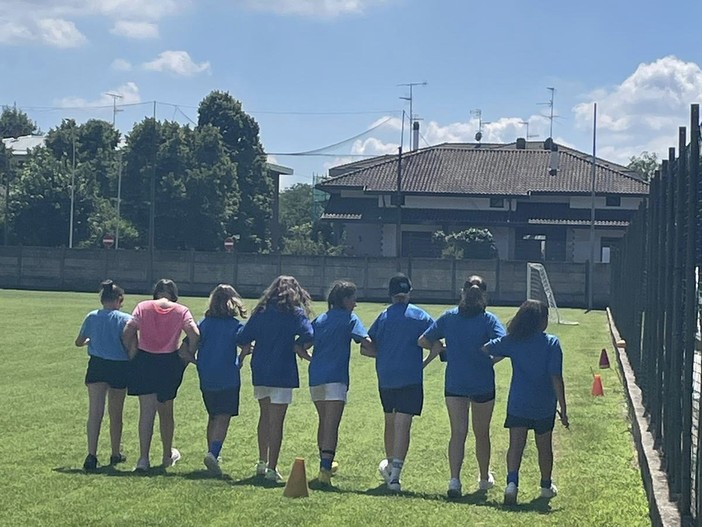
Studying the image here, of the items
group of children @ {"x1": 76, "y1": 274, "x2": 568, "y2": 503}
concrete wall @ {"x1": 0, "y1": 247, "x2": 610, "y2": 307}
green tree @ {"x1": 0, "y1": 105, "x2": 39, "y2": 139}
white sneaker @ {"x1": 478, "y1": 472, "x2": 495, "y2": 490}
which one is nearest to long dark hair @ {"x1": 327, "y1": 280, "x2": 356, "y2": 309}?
group of children @ {"x1": 76, "y1": 274, "x2": 568, "y2": 503}

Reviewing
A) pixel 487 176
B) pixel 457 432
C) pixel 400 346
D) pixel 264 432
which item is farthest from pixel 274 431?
pixel 487 176

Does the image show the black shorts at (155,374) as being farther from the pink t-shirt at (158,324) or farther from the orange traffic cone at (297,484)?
the orange traffic cone at (297,484)

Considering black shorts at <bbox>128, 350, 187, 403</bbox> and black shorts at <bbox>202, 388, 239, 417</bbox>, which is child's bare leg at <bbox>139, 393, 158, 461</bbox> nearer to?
black shorts at <bbox>128, 350, 187, 403</bbox>

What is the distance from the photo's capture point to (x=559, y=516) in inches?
332

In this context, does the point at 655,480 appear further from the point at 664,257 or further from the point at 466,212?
the point at 466,212

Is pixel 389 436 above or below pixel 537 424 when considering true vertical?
below

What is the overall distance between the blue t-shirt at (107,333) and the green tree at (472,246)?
53.9 metres

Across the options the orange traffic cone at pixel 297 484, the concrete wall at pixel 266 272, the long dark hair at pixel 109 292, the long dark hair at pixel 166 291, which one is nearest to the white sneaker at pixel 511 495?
the orange traffic cone at pixel 297 484

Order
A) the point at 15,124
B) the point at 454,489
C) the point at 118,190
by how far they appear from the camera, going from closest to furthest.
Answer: the point at 454,489 → the point at 118,190 → the point at 15,124

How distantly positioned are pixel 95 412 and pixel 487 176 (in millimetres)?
62965

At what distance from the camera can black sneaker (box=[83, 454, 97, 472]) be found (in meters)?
10.1

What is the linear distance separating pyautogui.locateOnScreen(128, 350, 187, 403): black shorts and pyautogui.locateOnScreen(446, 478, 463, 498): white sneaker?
106 inches

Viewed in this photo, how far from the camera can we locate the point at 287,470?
34.3 feet

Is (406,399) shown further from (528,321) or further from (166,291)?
(166,291)
